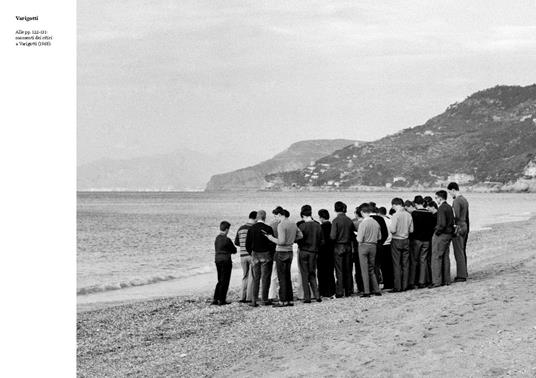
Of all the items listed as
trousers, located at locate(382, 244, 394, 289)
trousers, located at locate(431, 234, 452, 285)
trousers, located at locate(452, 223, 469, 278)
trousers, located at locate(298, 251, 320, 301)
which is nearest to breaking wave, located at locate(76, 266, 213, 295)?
trousers, located at locate(298, 251, 320, 301)

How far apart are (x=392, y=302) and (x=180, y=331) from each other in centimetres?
423

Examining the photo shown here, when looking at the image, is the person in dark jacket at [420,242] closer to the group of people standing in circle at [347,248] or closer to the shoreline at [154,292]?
the group of people standing in circle at [347,248]

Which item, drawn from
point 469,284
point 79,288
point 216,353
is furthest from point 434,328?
point 79,288

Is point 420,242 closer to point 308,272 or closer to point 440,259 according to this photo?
point 440,259

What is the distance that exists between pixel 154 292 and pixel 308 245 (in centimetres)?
809

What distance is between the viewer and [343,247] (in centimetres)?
1522

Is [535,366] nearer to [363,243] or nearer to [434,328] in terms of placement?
[434,328]

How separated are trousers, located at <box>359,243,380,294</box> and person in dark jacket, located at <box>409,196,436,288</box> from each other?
100 centimetres

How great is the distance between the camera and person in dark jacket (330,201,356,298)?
14976 millimetres

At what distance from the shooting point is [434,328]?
35.9 feet

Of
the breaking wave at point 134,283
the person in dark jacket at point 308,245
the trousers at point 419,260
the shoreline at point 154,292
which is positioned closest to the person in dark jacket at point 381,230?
the trousers at point 419,260

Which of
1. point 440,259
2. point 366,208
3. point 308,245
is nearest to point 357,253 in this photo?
point 366,208

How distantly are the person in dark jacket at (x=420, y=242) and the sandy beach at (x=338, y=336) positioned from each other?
2.22 feet

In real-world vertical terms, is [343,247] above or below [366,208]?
below
